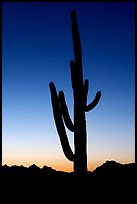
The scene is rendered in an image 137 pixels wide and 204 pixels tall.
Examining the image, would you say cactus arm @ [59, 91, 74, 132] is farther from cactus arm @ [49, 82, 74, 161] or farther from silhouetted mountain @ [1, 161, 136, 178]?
silhouetted mountain @ [1, 161, 136, 178]

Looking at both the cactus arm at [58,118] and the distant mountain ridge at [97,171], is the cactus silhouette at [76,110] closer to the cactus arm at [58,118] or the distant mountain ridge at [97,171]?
the cactus arm at [58,118]

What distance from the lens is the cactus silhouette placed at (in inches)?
309

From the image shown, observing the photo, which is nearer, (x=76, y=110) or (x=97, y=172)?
(x=76, y=110)

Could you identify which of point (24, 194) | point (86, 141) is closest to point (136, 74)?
point (86, 141)

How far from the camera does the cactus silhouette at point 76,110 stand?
25.8 ft

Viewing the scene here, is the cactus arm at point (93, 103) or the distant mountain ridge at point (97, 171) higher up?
the cactus arm at point (93, 103)

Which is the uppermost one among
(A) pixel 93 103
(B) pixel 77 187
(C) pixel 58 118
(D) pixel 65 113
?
(A) pixel 93 103

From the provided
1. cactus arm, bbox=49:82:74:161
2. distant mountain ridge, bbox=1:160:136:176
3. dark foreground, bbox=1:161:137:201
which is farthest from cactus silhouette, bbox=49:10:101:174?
distant mountain ridge, bbox=1:160:136:176

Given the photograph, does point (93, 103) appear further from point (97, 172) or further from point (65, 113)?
point (97, 172)

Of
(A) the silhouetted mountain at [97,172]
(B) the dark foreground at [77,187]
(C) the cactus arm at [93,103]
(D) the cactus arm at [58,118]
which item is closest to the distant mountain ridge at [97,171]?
(A) the silhouetted mountain at [97,172]

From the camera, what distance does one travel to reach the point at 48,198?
7738 mm

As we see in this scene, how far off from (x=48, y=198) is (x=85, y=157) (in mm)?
1157

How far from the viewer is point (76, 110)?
8.20 meters

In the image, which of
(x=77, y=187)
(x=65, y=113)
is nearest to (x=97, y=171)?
(x=77, y=187)
